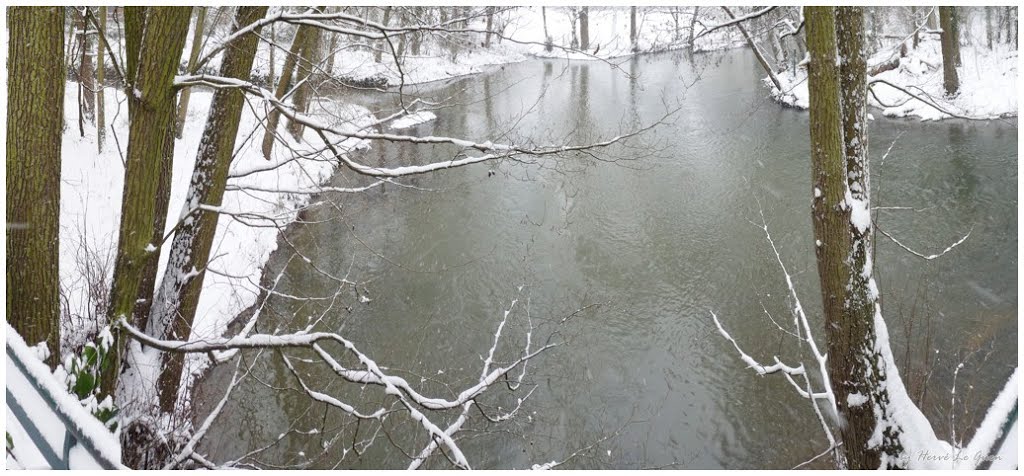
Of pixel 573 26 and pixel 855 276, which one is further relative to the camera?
pixel 573 26

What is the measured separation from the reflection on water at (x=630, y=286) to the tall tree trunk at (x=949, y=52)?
2271 millimetres

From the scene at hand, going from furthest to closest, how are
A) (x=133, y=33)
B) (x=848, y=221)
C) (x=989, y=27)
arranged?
(x=989, y=27)
(x=133, y=33)
(x=848, y=221)

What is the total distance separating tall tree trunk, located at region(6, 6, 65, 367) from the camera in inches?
108

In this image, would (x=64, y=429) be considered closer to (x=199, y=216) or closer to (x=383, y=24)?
(x=199, y=216)

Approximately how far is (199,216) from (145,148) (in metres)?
0.84

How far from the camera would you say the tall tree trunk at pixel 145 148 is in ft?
10.0

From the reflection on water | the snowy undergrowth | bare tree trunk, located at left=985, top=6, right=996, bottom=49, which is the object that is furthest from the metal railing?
bare tree trunk, located at left=985, top=6, right=996, bottom=49

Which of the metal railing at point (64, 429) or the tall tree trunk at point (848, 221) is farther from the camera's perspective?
the tall tree trunk at point (848, 221)

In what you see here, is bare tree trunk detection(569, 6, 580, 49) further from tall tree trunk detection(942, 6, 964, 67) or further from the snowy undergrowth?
tall tree trunk detection(942, 6, 964, 67)

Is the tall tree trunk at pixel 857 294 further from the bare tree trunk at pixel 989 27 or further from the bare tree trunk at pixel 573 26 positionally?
the bare tree trunk at pixel 989 27

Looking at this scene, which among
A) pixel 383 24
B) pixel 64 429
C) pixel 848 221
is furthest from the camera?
pixel 383 24

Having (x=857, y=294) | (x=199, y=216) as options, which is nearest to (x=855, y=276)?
(x=857, y=294)

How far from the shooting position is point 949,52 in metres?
14.5

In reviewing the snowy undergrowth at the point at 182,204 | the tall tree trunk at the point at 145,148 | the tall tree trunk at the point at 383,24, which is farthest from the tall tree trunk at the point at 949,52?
the tall tree trunk at the point at 145,148
